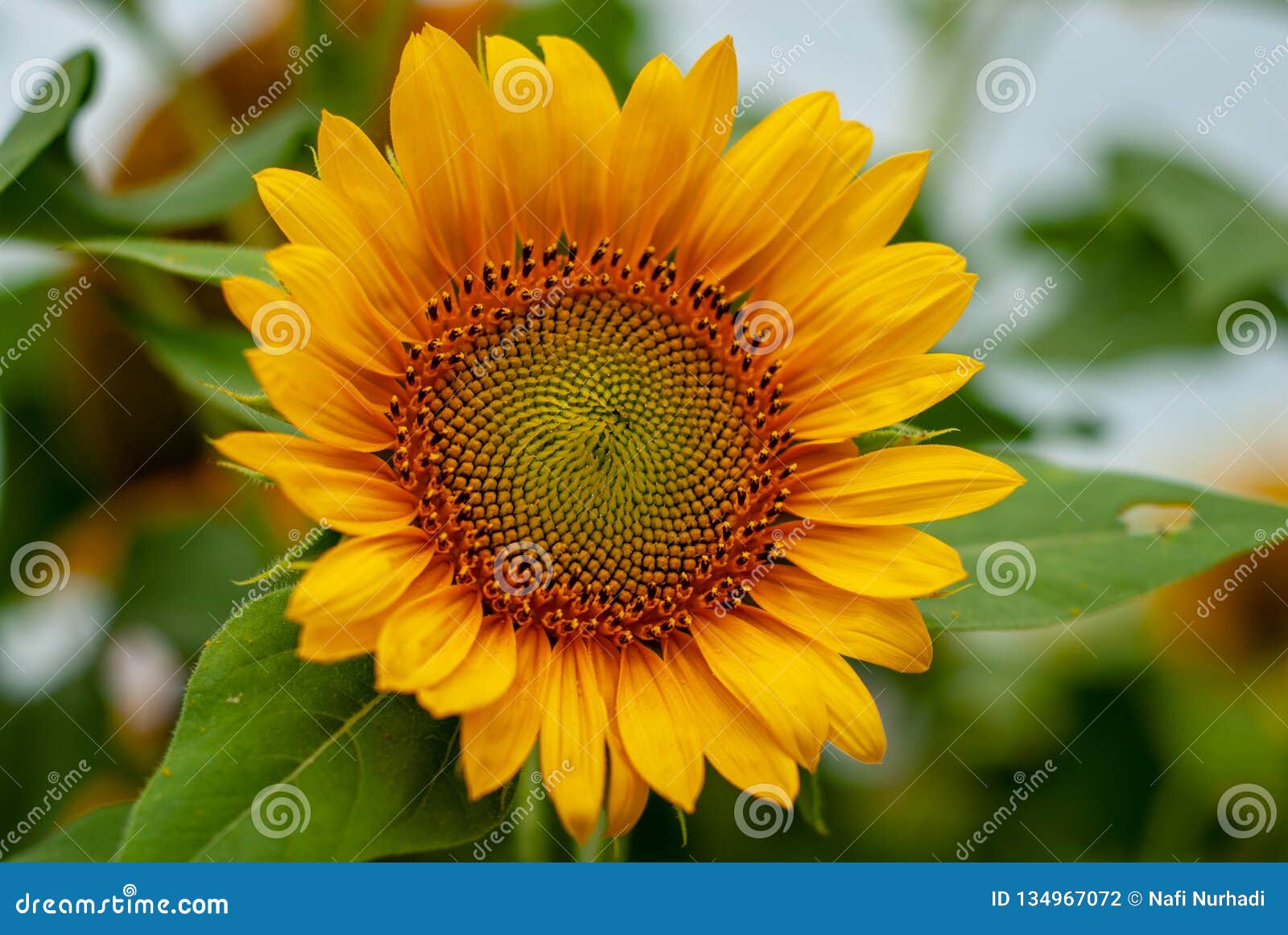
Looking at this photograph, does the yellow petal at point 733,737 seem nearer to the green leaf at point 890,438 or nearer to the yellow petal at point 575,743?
the yellow petal at point 575,743

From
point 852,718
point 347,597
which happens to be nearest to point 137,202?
point 347,597

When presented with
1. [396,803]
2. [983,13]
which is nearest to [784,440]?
[396,803]

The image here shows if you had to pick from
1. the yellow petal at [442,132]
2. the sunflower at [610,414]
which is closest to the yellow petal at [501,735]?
the sunflower at [610,414]

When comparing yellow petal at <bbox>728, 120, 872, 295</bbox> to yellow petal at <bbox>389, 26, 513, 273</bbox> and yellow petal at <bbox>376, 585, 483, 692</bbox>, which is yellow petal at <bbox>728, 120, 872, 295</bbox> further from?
yellow petal at <bbox>376, 585, 483, 692</bbox>

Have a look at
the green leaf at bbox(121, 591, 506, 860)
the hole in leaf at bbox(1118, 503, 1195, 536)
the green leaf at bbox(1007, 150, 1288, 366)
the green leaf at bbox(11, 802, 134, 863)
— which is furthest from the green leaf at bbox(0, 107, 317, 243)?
the green leaf at bbox(1007, 150, 1288, 366)

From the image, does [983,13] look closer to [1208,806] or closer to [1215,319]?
[1215,319]

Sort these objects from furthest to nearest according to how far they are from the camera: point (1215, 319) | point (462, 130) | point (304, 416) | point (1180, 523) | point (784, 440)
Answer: point (1215, 319) → point (1180, 523) → point (784, 440) → point (462, 130) → point (304, 416)
